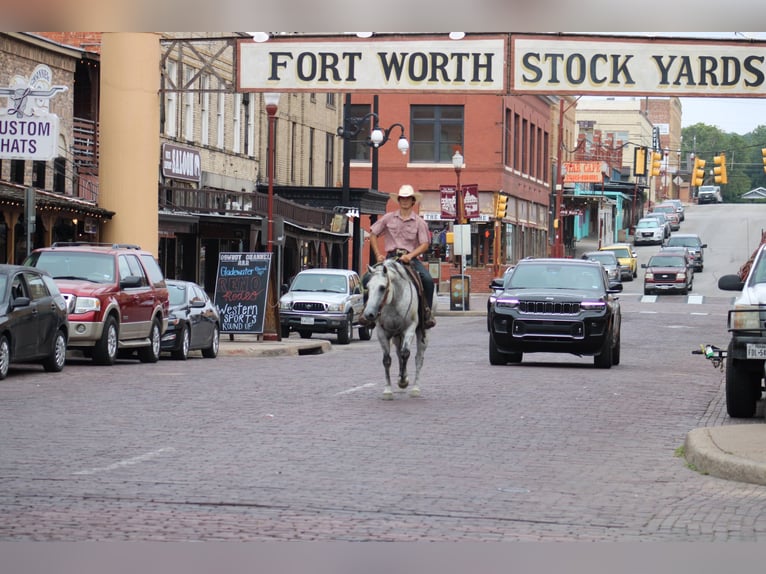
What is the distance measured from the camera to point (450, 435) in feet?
45.0

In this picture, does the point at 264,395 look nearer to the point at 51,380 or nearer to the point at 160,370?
the point at 51,380

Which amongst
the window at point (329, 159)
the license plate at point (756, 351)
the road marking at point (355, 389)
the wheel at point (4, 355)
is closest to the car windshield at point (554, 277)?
the road marking at point (355, 389)

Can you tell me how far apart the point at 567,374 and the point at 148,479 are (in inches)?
471

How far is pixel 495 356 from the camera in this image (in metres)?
23.5

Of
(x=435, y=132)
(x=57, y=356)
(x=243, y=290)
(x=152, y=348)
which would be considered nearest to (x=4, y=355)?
(x=57, y=356)

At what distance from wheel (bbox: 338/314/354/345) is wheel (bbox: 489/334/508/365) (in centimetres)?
1185

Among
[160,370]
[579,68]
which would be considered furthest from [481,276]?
[160,370]

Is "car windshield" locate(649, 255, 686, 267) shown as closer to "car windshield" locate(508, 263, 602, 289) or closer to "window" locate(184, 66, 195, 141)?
"window" locate(184, 66, 195, 141)

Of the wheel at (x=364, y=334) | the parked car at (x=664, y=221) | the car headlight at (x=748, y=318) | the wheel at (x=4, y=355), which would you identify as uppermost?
the parked car at (x=664, y=221)

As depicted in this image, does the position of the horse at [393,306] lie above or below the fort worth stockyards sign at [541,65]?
below

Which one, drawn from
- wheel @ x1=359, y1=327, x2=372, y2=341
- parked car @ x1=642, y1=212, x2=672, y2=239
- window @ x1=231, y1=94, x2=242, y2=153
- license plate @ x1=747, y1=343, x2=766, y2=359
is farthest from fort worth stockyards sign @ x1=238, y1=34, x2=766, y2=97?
parked car @ x1=642, y1=212, x2=672, y2=239

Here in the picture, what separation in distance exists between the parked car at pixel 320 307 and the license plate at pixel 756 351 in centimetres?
2117

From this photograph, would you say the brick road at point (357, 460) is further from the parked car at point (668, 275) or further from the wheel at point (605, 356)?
the parked car at point (668, 275)

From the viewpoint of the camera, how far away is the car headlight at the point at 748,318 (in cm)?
1450
